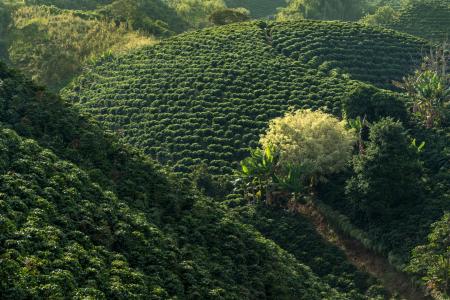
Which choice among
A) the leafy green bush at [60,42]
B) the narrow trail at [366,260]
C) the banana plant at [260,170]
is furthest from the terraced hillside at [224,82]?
the narrow trail at [366,260]

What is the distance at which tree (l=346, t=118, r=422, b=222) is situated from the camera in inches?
1539

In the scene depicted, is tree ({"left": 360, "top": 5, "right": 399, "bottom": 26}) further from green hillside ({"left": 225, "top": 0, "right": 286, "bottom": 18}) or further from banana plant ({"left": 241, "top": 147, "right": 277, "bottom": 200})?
banana plant ({"left": 241, "top": 147, "right": 277, "bottom": 200})

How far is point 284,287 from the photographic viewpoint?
30656 mm

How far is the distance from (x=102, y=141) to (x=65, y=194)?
8762 mm

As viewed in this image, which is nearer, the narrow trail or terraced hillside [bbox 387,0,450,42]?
the narrow trail

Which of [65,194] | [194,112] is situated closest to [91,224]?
[65,194]

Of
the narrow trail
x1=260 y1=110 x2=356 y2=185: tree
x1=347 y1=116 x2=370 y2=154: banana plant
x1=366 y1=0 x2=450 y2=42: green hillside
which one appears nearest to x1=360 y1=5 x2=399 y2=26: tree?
x1=366 y1=0 x2=450 y2=42: green hillside

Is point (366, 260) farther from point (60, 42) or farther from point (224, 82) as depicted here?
point (60, 42)

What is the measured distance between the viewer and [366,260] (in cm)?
3803

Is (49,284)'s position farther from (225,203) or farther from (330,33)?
(330,33)

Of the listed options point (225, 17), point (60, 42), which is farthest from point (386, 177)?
point (60, 42)

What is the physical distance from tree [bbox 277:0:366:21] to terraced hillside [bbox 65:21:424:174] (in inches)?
1362

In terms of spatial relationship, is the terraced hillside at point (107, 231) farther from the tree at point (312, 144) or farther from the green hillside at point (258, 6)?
the green hillside at point (258, 6)

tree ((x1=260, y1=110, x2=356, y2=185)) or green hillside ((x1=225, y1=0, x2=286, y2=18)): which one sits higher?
green hillside ((x1=225, y1=0, x2=286, y2=18))
